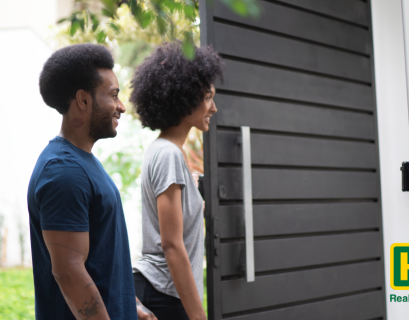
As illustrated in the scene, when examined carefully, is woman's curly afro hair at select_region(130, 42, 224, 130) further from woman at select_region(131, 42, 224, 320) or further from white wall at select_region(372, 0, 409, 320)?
white wall at select_region(372, 0, 409, 320)

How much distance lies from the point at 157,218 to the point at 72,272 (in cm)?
54

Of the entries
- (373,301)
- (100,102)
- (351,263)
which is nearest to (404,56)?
(351,263)

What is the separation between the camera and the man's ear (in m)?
1.22

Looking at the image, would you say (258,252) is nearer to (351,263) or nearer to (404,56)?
(351,263)

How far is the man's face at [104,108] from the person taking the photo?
48.8 inches

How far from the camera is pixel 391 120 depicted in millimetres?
2574

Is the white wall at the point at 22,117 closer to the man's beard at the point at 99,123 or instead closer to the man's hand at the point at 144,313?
the man's hand at the point at 144,313

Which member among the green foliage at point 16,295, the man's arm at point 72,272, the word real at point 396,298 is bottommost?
the green foliage at point 16,295

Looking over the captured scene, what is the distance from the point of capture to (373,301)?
2434mm

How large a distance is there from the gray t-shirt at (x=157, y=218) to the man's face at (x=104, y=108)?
27cm

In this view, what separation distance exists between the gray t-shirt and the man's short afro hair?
1.27 ft

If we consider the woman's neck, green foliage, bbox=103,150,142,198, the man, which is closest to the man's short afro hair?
the man

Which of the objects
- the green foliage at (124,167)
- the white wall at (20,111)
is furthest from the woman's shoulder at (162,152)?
the green foliage at (124,167)

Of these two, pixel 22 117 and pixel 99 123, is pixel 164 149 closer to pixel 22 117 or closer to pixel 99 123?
pixel 99 123
